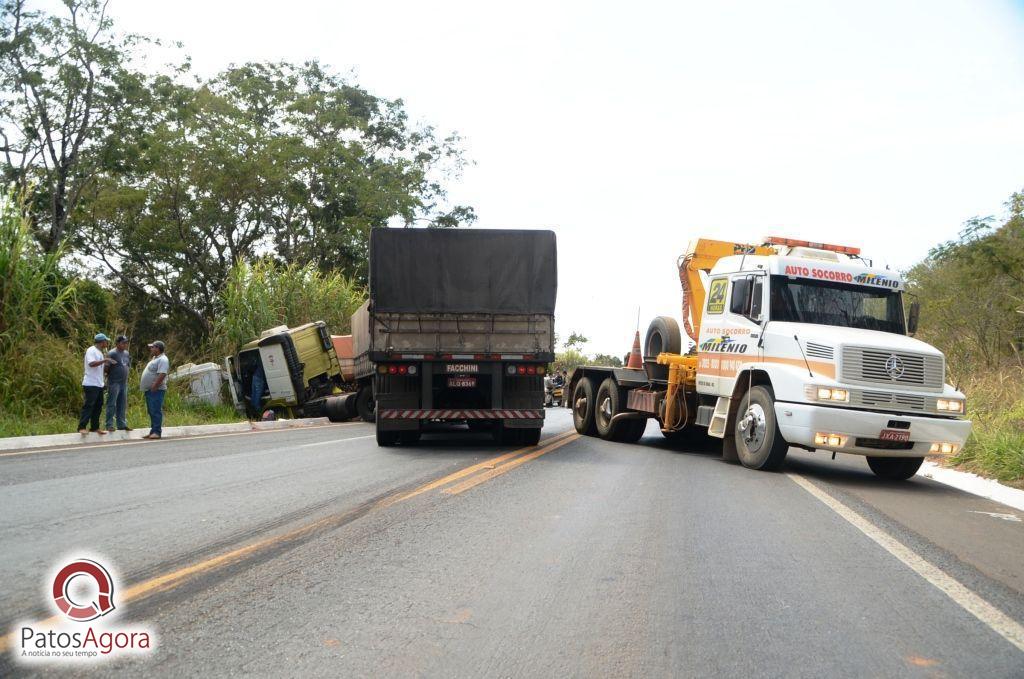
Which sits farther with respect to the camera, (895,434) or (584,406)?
(584,406)

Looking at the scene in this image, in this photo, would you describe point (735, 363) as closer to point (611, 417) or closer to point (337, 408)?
point (611, 417)

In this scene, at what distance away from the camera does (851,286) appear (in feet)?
41.6

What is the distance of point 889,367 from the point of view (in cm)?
1114

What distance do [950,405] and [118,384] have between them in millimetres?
13446

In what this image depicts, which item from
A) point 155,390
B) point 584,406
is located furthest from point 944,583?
point 155,390

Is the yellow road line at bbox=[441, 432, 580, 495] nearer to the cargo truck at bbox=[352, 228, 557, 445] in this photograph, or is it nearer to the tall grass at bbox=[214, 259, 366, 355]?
the cargo truck at bbox=[352, 228, 557, 445]

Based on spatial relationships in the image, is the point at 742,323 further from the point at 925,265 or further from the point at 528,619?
the point at 925,265

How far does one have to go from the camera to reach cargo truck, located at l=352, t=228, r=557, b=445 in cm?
1441

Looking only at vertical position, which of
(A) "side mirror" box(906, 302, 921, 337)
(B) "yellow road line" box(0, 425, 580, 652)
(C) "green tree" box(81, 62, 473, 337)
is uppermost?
(C) "green tree" box(81, 62, 473, 337)

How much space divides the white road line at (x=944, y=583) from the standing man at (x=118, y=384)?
1244 cm

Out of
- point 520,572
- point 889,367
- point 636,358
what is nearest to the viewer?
point 520,572

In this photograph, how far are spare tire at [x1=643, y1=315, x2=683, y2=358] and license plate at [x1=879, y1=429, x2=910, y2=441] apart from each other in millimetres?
5262

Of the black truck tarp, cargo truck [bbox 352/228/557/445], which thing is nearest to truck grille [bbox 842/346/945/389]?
cargo truck [bbox 352/228/557/445]

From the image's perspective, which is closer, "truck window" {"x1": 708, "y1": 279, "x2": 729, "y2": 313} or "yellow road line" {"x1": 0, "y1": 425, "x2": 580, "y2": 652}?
"yellow road line" {"x1": 0, "y1": 425, "x2": 580, "y2": 652}
